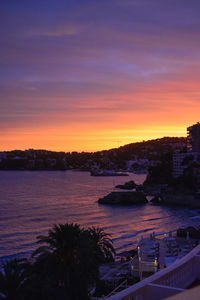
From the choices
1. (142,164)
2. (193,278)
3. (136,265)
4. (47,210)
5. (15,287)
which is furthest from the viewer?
(142,164)

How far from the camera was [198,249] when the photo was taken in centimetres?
556

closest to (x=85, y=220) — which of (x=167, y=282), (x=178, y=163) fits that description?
(x=167, y=282)

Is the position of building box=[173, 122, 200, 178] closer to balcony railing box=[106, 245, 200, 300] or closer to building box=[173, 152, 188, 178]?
building box=[173, 152, 188, 178]

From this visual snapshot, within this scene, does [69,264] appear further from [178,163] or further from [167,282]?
[178,163]

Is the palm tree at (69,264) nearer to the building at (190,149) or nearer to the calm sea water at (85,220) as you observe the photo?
the calm sea water at (85,220)

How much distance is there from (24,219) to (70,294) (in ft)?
103

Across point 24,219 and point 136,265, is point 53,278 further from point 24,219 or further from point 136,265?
point 24,219

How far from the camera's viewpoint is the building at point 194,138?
258 ft

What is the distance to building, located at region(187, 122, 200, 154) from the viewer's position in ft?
258

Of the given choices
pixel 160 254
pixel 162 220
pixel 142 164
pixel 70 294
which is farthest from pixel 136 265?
pixel 142 164

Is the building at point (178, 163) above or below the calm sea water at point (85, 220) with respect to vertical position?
above

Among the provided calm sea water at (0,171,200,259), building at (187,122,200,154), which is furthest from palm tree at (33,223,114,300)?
building at (187,122,200,154)

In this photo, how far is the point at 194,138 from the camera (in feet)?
263

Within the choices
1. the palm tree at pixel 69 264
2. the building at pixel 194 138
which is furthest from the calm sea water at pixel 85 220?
the building at pixel 194 138
